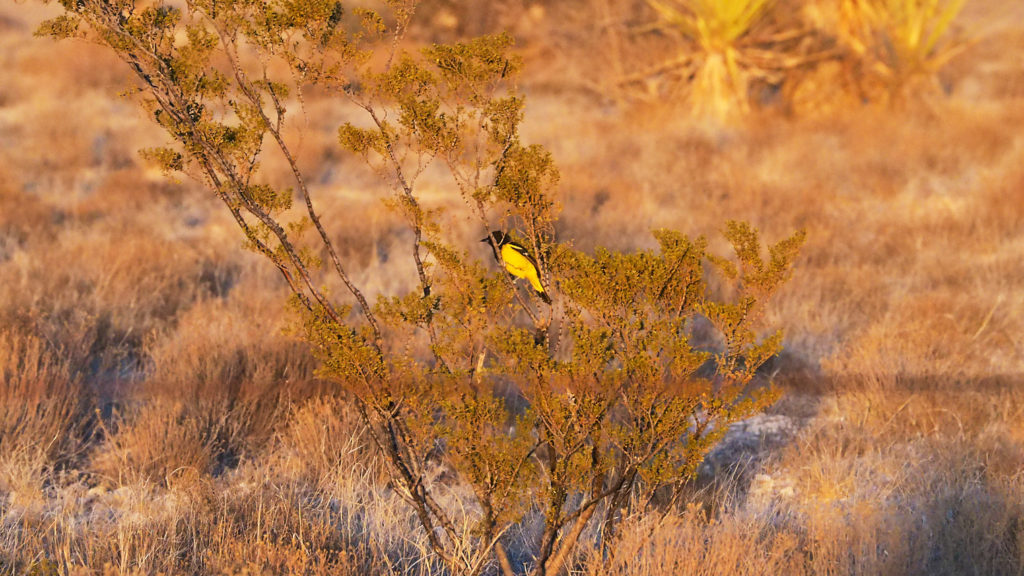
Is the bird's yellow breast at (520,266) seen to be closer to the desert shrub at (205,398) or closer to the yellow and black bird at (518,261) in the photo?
the yellow and black bird at (518,261)

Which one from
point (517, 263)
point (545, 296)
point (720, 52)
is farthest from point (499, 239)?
point (720, 52)

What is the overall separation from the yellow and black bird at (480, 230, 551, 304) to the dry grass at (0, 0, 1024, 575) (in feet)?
2.00

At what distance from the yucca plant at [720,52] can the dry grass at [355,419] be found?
2163 millimetres

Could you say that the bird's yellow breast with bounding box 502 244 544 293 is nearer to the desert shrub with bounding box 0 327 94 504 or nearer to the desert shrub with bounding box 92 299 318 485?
the desert shrub with bounding box 92 299 318 485

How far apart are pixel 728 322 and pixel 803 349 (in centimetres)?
292

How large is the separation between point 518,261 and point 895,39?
38.6 feet

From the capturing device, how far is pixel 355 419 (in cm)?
370

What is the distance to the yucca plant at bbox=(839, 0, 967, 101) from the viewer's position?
12203mm

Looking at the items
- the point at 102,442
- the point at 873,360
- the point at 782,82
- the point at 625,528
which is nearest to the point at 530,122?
the point at 782,82

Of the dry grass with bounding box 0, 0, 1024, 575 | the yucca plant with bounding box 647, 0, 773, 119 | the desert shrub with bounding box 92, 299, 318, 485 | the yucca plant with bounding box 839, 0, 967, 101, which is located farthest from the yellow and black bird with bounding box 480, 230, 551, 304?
the yucca plant with bounding box 839, 0, 967, 101

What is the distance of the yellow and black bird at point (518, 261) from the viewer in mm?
2416

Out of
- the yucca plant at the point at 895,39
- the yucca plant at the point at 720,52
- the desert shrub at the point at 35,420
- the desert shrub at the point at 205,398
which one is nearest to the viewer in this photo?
the desert shrub at the point at 35,420

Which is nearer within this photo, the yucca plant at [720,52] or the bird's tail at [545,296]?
the bird's tail at [545,296]

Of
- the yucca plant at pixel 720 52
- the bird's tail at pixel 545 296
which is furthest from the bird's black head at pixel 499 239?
the yucca plant at pixel 720 52
